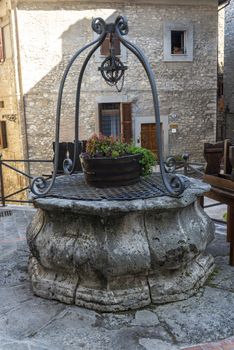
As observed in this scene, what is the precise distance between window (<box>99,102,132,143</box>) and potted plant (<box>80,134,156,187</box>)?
32.3 ft

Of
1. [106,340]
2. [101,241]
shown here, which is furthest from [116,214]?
[106,340]

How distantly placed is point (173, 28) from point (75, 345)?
13.0 m

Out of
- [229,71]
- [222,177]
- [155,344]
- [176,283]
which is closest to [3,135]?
[229,71]

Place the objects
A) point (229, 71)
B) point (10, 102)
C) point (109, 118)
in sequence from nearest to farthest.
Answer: point (10, 102) → point (109, 118) → point (229, 71)

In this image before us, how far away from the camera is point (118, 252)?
3.01 meters

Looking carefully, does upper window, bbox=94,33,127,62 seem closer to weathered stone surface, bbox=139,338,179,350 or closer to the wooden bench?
the wooden bench

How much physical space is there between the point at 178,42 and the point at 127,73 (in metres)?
2.48

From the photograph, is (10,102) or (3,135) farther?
(3,135)

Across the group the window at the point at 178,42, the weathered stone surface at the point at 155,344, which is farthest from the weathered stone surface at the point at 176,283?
the window at the point at 178,42

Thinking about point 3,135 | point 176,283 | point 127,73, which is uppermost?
point 127,73

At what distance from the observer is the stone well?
3014mm

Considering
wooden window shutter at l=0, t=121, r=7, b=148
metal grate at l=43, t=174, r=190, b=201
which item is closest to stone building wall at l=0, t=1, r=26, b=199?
wooden window shutter at l=0, t=121, r=7, b=148

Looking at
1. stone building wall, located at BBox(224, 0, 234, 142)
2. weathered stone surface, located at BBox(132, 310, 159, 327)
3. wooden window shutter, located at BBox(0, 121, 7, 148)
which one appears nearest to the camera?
weathered stone surface, located at BBox(132, 310, 159, 327)

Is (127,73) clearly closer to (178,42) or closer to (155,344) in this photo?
(178,42)
